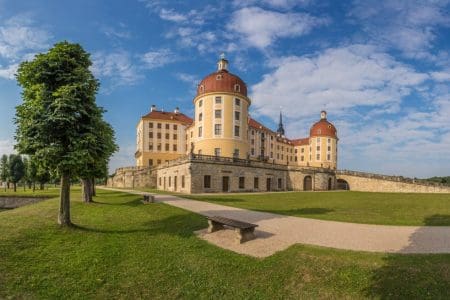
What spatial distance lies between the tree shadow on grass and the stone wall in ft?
146

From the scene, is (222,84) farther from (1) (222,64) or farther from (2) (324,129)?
(2) (324,129)

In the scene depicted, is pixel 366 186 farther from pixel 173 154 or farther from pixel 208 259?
pixel 208 259

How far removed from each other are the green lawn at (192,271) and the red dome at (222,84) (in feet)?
A: 115

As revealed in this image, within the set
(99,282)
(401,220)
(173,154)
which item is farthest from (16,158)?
(401,220)

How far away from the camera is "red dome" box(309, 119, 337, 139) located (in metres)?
77.4

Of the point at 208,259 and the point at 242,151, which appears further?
the point at 242,151

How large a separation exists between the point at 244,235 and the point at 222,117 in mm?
33803

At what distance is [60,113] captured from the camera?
1107 centimetres

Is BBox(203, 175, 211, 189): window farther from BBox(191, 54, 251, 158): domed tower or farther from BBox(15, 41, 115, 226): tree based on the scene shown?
BBox(15, 41, 115, 226): tree

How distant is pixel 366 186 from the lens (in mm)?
53531

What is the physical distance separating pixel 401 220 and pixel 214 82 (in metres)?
34.0

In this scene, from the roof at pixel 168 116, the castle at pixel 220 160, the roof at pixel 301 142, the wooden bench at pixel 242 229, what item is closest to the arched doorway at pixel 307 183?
the castle at pixel 220 160

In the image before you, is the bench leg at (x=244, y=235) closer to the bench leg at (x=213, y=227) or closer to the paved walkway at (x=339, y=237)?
the paved walkway at (x=339, y=237)

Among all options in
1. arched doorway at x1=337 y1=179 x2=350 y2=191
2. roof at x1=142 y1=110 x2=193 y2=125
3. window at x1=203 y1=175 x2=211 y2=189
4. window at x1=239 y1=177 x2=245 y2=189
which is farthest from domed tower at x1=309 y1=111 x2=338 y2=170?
window at x1=203 y1=175 x2=211 y2=189
